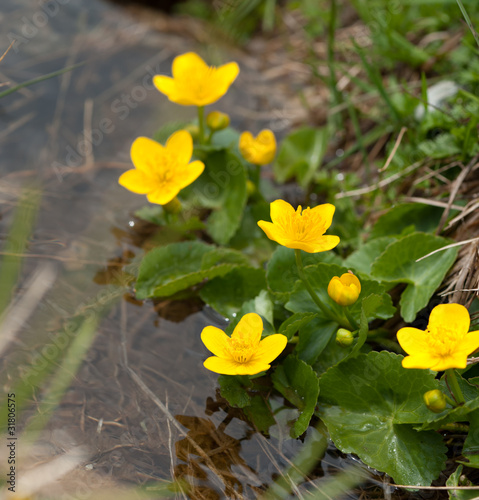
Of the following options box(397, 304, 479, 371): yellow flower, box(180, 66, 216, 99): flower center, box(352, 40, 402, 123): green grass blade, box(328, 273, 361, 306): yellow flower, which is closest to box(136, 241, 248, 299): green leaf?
box(328, 273, 361, 306): yellow flower

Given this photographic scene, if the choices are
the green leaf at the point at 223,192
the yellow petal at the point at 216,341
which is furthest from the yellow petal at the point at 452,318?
the green leaf at the point at 223,192

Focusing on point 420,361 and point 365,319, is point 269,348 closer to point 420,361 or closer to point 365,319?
point 365,319

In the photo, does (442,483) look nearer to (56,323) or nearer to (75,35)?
(56,323)

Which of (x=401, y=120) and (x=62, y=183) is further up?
(x=401, y=120)

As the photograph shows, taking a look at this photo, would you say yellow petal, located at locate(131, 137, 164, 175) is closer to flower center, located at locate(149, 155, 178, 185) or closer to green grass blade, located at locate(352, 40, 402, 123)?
flower center, located at locate(149, 155, 178, 185)

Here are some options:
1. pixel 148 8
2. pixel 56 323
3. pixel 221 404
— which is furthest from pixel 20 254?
pixel 148 8
